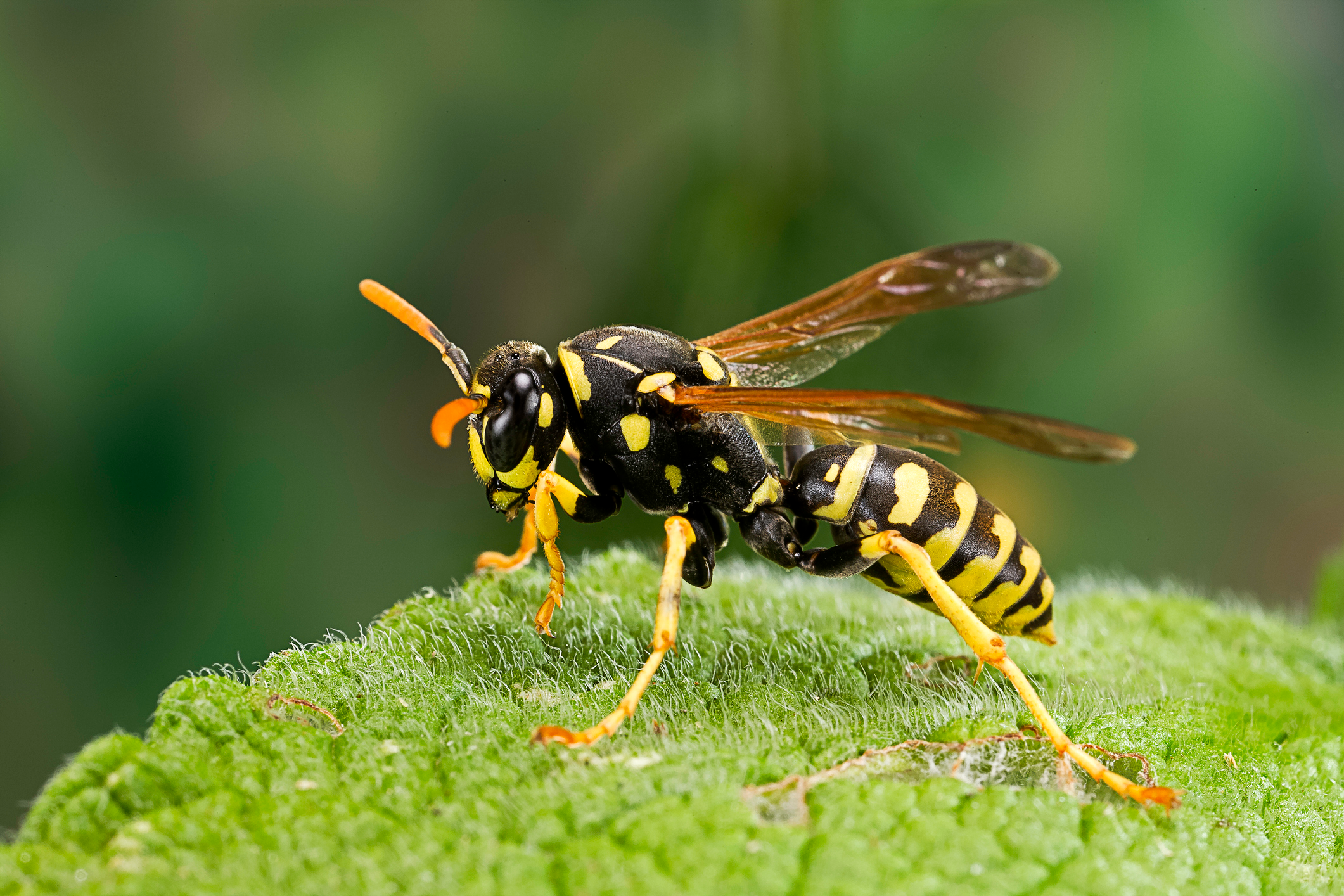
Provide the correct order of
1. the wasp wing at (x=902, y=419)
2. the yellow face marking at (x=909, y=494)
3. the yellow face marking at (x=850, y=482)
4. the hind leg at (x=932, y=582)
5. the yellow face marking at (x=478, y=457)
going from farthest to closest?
the yellow face marking at (x=850, y=482) → the yellow face marking at (x=909, y=494) → the yellow face marking at (x=478, y=457) → the wasp wing at (x=902, y=419) → the hind leg at (x=932, y=582)

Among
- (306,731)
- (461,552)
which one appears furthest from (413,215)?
(306,731)

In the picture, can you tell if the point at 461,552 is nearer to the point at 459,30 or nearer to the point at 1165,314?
the point at 459,30

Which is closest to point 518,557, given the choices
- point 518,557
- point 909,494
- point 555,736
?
point 518,557

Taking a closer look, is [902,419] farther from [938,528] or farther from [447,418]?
[447,418]

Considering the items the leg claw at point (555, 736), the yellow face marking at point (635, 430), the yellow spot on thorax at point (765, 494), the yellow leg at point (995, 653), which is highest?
the yellow face marking at point (635, 430)

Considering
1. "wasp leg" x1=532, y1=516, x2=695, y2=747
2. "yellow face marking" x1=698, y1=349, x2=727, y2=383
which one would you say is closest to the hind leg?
"wasp leg" x1=532, y1=516, x2=695, y2=747

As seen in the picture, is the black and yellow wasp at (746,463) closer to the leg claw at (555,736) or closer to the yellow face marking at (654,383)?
the yellow face marking at (654,383)

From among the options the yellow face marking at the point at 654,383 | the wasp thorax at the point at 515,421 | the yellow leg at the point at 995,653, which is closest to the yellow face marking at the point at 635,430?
the yellow face marking at the point at 654,383
